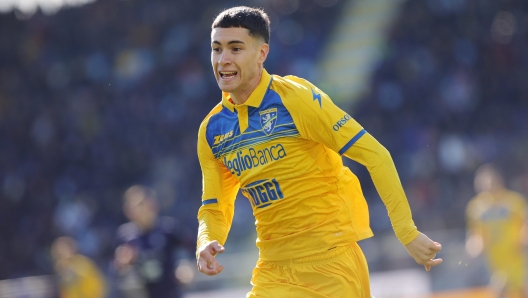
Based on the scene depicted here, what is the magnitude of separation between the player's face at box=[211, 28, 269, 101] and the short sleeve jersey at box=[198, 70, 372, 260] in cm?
13

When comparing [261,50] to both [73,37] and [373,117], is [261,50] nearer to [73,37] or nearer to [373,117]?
[373,117]

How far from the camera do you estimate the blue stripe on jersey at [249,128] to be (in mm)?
4398

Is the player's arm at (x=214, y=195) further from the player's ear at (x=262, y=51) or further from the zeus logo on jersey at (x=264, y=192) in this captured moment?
the player's ear at (x=262, y=51)

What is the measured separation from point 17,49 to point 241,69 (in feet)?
57.4

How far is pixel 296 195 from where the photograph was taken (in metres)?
4.44

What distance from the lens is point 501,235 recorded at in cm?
1174

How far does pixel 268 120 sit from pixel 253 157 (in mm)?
Result: 224

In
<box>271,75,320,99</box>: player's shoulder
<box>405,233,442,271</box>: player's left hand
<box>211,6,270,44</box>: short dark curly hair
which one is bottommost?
<box>405,233,442,271</box>: player's left hand

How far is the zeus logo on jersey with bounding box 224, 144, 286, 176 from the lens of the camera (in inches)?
174

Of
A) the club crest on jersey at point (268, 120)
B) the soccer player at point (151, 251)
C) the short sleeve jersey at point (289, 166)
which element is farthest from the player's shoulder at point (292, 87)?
the soccer player at point (151, 251)

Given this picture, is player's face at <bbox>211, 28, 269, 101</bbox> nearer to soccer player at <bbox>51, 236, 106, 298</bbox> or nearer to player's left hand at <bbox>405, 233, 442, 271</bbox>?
player's left hand at <bbox>405, 233, 442, 271</bbox>

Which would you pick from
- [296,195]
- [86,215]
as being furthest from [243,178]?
[86,215]

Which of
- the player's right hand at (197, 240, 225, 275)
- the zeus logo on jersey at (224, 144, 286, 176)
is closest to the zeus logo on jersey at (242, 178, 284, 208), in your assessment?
the zeus logo on jersey at (224, 144, 286, 176)

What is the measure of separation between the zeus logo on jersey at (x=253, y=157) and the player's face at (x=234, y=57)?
364 mm
